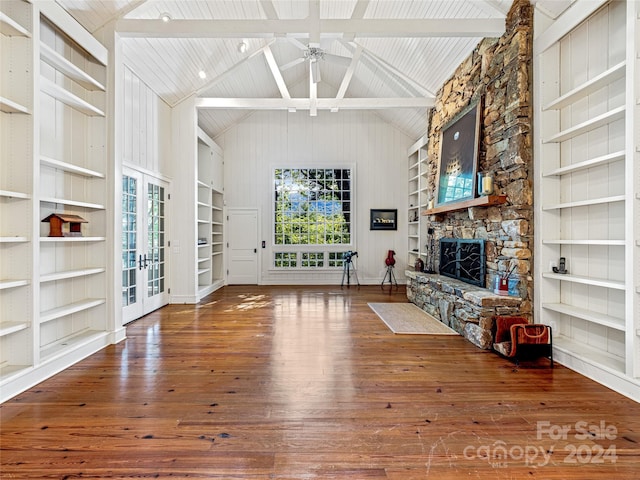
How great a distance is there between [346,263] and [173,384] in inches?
241

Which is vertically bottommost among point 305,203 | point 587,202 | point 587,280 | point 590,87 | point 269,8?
Result: point 587,280

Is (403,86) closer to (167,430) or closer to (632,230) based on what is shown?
(632,230)

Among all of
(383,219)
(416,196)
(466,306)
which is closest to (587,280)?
(466,306)

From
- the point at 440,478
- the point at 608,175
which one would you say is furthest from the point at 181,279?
the point at 608,175

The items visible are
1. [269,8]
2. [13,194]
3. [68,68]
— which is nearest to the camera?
[13,194]

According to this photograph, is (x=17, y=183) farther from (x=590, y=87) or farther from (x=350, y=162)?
(x=350, y=162)

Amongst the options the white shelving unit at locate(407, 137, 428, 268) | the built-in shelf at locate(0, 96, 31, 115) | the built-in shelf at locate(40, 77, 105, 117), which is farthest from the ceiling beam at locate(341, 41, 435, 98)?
the built-in shelf at locate(0, 96, 31, 115)

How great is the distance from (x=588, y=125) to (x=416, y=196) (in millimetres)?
5422

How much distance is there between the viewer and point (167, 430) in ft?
7.19

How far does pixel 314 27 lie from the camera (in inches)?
163

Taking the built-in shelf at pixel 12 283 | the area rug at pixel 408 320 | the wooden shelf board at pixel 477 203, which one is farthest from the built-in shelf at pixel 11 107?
the wooden shelf board at pixel 477 203

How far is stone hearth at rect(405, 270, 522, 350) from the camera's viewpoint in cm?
377

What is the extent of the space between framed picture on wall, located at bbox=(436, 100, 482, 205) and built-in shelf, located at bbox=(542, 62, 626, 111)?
115cm

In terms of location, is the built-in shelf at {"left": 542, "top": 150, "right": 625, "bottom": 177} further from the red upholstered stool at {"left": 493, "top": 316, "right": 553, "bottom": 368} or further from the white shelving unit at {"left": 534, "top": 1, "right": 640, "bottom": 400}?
the red upholstered stool at {"left": 493, "top": 316, "right": 553, "bottom": 368}
